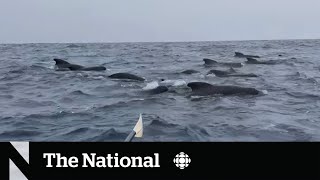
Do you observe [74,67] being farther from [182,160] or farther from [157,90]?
[182,160]

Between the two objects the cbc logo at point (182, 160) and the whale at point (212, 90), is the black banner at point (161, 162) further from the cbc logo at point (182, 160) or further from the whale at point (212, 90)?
the whale at point (212, 90)

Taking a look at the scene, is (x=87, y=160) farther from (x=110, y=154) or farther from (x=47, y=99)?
(x=47, y=99)

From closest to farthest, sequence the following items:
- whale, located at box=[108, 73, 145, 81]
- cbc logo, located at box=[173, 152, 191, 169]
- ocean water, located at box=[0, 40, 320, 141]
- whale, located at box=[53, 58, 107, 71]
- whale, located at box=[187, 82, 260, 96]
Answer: cbc logo, located at box=[173, 152, 191, 169] < ocean water, located at box=[0, 40, 320, 141] < whale, located at box=[187, 82, 260, 96] < whale, located at box=[108, 73, 145, 81] < whale, located at box=[53, 58, 107, 71]

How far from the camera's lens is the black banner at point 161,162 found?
14.9 feet

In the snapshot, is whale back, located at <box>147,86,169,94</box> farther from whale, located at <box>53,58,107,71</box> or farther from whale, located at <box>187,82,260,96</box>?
whale, located at <box>53,58,107,71</box>

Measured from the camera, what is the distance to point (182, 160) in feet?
14.9

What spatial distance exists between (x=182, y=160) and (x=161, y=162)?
0.23m

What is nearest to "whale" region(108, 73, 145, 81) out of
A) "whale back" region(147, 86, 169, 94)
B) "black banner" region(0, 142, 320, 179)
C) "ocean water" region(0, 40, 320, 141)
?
"ocean water" region(0, 40, 320, 141)

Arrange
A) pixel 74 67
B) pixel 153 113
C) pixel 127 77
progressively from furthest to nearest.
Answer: pixel 74 67, pixel 127 77, pixel 153 113

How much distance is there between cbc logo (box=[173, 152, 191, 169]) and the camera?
4535 millimetres

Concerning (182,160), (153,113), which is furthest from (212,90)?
(182,160)

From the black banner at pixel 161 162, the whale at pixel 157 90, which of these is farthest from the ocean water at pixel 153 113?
the black banner at pixel 161 162

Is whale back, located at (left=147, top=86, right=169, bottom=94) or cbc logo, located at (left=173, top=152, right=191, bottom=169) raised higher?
whale back, located at (left=147, top=86, right=169, bottom=94)

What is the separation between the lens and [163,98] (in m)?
17.9
